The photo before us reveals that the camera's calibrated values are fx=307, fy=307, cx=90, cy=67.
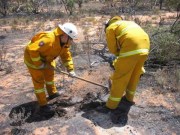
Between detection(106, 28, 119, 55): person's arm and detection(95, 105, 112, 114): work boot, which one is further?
detection(95, 105, 112, 114): work boot

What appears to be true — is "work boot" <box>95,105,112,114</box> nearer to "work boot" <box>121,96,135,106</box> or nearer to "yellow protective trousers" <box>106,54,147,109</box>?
"yellow protective trousers" <box>106,54,147,109</box>

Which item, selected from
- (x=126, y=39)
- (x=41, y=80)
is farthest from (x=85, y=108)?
(x=126, y=39)

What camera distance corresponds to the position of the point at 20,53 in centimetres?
942

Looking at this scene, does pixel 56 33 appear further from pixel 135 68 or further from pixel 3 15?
pixel 3 15

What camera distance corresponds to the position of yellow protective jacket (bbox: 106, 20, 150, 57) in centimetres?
473

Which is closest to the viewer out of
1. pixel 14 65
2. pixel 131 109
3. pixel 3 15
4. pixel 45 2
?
pixel 131 109

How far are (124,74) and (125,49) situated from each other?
0.40m

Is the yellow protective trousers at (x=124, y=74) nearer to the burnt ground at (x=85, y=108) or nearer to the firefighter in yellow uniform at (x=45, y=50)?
the burnt ground at (x=85, y=108)

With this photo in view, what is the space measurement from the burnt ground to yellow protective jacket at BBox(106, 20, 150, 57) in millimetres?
1141

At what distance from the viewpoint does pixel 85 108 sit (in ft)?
18.0

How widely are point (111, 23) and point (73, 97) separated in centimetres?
171

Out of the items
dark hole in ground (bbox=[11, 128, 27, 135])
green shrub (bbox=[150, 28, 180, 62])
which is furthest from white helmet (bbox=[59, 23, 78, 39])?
green shrub (bbox=[150, 28, 180, 62])

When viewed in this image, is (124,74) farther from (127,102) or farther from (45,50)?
(45,50)

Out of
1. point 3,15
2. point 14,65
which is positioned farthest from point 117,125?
point 3,15
